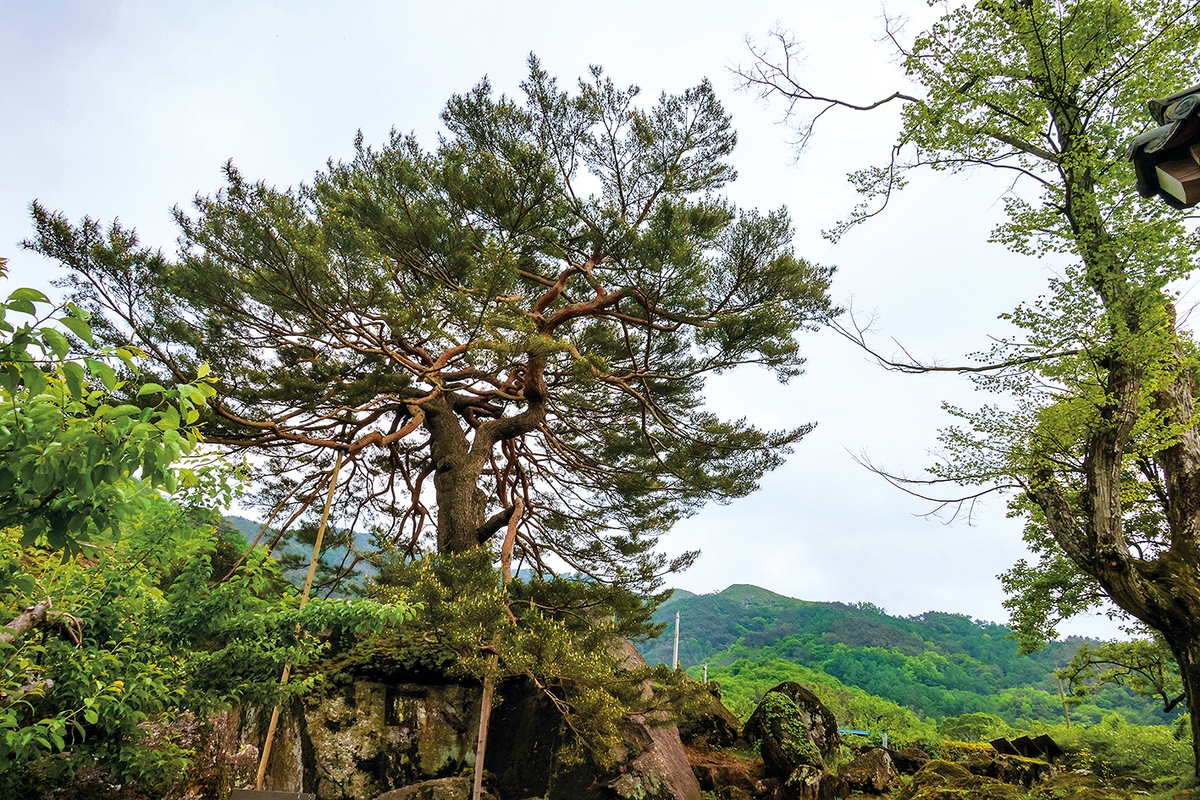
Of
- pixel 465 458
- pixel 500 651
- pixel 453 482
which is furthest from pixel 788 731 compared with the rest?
pixel 465 458

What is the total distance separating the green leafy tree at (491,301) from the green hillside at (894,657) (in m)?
12.5

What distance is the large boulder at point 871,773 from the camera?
6.60 meters

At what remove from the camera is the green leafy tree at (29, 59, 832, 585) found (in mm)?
6273

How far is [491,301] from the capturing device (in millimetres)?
6672

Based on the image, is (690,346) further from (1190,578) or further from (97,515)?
(97,515)

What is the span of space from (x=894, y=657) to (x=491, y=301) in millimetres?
28116

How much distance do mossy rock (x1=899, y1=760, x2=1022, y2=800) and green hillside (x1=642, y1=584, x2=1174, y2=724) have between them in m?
13.9

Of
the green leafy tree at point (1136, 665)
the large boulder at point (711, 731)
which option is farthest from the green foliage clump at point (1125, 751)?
the large boulder at point (711, 731)

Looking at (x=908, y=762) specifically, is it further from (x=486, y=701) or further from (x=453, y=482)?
(x=453, y=482)

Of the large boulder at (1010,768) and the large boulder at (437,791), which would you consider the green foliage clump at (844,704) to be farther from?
the large boulder at (437,791)

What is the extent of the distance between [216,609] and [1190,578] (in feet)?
23.1

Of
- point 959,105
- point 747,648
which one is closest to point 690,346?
point 959,105

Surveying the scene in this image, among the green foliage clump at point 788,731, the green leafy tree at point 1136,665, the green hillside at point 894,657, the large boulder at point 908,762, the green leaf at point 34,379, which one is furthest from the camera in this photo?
the green hillside at point 894,657

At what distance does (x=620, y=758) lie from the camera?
5895 millimetres
